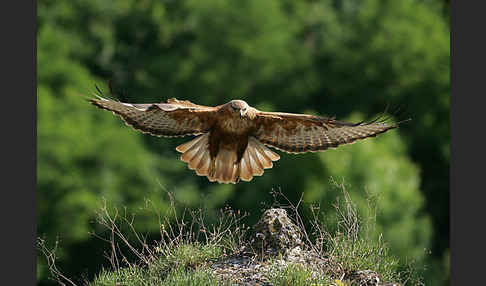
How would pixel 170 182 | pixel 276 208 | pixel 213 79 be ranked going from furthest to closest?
pixel 213 79 < pixel 170 182 < pixel 276 208

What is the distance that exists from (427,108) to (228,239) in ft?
61.9

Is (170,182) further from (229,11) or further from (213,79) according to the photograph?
(229,11)

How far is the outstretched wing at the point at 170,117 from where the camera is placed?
645cm

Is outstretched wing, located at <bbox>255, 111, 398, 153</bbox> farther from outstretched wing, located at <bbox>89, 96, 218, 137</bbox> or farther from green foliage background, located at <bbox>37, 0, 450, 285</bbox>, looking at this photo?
green foliage background, located at <bbox>37, 0, 450, 285</bbox>

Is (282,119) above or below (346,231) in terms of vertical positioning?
above

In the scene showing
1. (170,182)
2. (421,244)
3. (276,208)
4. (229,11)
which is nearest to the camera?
(276,208)

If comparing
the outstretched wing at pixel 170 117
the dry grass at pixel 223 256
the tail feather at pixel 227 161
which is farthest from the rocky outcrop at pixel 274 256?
the outstretched wing at pixel 170 117

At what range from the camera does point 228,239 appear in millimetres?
6430

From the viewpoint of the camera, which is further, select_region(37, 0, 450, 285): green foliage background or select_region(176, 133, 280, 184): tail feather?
select_region(37, 0, 450, 285): green foliage background

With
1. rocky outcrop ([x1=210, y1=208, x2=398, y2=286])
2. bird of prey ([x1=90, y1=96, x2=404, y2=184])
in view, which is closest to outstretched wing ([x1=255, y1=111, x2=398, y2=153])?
bird of prey ([x1=90, y1=96, x2=404, y2=184])

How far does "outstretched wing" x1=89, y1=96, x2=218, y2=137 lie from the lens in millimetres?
6453

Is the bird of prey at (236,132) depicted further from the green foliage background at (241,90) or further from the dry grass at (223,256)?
the green foliage background at (241,90)

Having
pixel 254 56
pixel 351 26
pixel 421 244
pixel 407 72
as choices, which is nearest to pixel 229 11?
pixel 254 56

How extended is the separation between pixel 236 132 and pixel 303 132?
0.64 m
